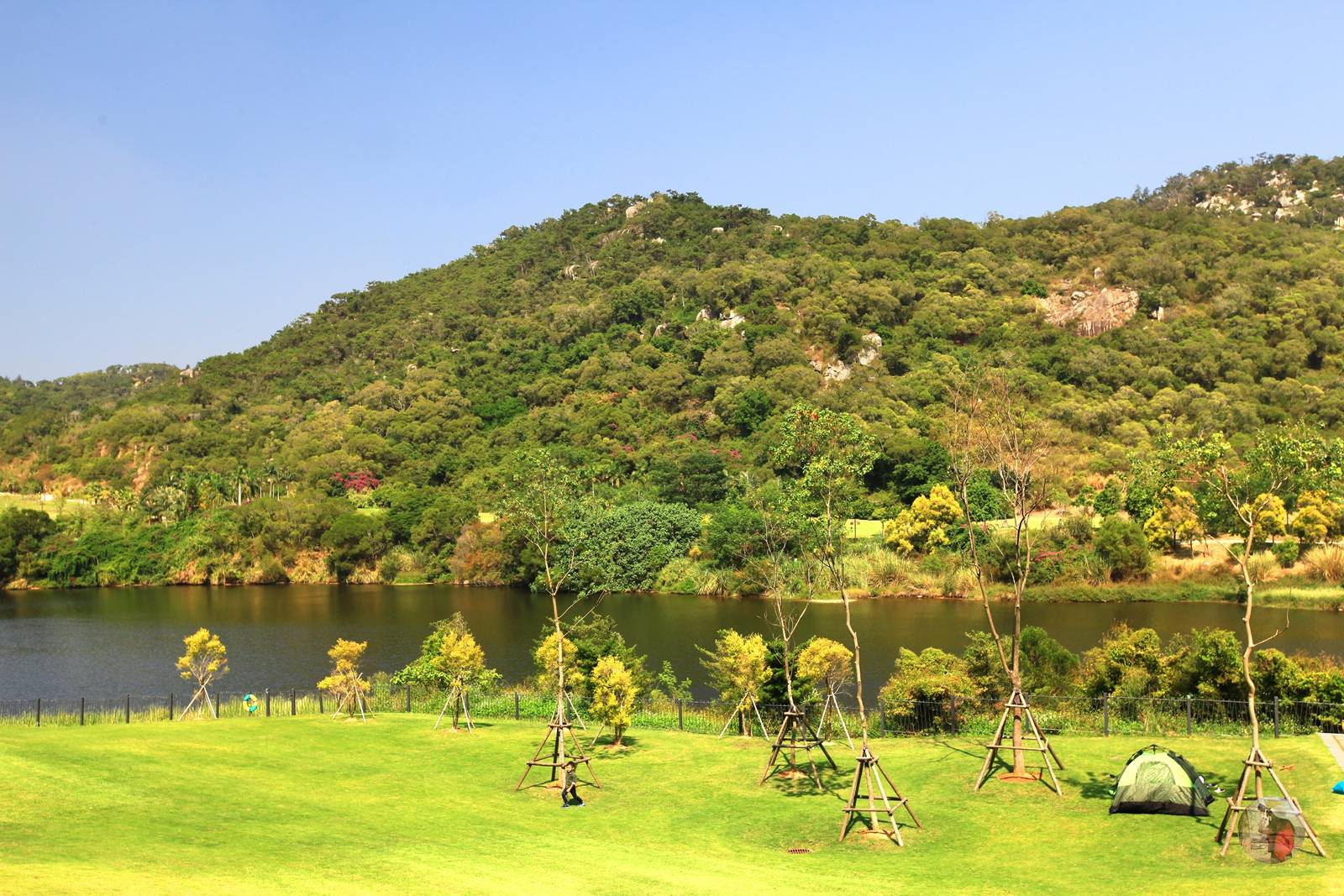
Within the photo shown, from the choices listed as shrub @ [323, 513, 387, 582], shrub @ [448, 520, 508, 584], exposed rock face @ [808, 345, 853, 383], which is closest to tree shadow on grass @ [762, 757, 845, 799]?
shrub @ [448, 520, 508, 584]

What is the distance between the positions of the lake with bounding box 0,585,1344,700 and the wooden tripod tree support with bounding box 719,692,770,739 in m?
11.7

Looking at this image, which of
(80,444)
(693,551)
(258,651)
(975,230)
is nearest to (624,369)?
(693,551)

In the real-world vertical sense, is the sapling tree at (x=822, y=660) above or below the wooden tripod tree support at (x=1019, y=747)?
above

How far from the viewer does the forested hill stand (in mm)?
105750

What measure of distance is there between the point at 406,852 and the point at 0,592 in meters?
95.4

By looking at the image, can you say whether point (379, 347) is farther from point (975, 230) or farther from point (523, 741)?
point (523, 741)

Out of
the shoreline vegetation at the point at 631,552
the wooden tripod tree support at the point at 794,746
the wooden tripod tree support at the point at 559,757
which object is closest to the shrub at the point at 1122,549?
the shoreline vegetation at the point at 631,552

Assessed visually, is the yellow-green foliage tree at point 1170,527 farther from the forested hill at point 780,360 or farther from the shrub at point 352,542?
the shrub at point 352,542

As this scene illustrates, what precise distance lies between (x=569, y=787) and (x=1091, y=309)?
12027 cm

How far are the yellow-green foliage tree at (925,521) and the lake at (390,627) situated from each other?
24.0 feet

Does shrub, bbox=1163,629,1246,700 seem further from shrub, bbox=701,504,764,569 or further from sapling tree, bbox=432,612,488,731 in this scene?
shrub, bbox=701,504,764,569

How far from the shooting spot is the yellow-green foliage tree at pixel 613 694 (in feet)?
96.1

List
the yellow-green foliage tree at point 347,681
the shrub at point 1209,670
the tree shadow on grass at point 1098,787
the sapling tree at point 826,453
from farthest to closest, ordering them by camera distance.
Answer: the yellow-green foliage tree at point 347,681, the shrub at point 1209,670, the sapling tree at point 826,453, the tree shadow on grass at point 1098,787

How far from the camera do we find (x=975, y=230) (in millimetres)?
159875
